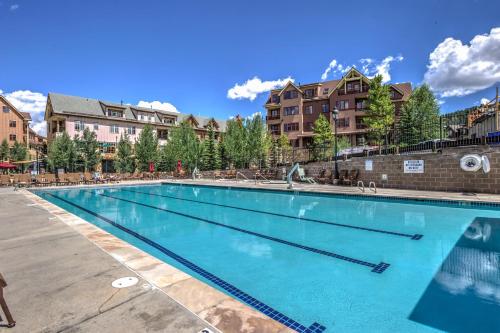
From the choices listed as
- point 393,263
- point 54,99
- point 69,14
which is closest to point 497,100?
point 393,263

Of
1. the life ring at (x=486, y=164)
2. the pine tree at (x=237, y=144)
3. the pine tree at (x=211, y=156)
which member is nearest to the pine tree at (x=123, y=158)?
the pine tree at (x=211, y=156)

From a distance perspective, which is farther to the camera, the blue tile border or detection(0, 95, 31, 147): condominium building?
detection(0, 95, 31, 147): condominium building

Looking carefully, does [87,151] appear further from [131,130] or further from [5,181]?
[131,130]

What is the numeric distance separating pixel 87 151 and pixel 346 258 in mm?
30228

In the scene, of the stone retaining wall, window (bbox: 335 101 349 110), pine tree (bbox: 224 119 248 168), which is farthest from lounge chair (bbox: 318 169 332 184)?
window (bbox: 335 101 349 110)

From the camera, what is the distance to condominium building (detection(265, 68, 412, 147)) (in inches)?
1335

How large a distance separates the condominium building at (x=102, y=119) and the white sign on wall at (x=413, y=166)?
2828 centimetres

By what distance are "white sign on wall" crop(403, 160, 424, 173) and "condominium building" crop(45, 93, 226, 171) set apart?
28.3 metres

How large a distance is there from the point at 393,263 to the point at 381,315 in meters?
1.98

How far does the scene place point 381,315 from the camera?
10.7 ft

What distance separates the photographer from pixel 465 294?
3.64 m

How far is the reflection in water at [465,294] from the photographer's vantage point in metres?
3.07

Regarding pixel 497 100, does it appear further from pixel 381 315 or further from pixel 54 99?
pixel 54 99

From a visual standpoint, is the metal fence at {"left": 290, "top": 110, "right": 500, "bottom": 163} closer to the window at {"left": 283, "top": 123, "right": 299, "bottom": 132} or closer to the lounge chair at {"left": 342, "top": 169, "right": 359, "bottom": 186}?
the lounge chair at {"left": 342, "top": 169, "right": 359, "bottom": 186}
